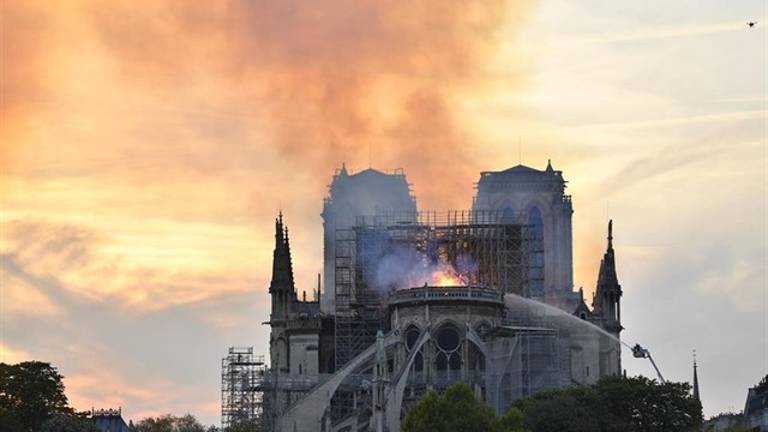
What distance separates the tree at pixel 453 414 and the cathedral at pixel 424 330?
52.7 feet

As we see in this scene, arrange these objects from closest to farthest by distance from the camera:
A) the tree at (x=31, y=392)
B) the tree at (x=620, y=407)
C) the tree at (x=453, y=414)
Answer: the tree at (x=453, y=414)
the tree at (x=620, y=407)
the tree at (x=31, y=392)

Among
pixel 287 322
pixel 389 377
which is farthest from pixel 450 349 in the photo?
pixel 287 322

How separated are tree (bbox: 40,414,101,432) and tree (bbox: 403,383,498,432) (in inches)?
1273

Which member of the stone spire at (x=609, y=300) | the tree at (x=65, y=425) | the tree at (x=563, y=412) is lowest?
the tree at (x=563, y=412)

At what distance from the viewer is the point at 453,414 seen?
491 feet

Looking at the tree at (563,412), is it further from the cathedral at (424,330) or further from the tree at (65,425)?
the tree at (65,425)

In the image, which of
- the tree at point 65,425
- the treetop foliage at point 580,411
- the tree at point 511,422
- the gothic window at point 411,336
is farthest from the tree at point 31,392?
the tree at point 511,422

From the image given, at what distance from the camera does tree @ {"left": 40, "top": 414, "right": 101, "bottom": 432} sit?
17539 cm

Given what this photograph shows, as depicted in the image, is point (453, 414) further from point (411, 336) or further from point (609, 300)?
point (609, 300)

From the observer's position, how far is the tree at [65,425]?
17539 centimetres

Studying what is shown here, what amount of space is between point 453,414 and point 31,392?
151 ft

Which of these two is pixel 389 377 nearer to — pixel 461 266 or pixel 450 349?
pixel 450 349

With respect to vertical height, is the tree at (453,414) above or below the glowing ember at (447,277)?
below

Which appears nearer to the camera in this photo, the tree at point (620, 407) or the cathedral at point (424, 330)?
the tree at point (620, 407)
